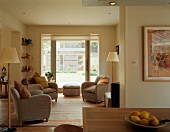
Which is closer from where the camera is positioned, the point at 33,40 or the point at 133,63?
the point at 133,63

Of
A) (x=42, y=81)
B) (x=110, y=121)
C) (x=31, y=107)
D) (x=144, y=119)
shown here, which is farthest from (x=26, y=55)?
(x=144, y=119)

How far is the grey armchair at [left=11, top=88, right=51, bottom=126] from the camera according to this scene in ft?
12.7

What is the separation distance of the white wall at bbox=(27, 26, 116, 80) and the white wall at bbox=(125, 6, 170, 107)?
12.1 feet

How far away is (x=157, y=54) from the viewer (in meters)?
3.89

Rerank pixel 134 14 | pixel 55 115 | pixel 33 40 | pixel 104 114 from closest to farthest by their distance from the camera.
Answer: pixel 104 114, pixel 134 14, pixel 55 115, pixel 33 40

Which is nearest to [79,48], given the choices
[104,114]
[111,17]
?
[111,17]

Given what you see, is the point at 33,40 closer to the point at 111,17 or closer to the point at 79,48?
the point at 79,48

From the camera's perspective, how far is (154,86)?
3947 millimetres

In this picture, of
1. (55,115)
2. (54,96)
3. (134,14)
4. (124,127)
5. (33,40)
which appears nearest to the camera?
(124,127)

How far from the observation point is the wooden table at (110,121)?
139 centimetres

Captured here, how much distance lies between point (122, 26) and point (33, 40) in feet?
15.4

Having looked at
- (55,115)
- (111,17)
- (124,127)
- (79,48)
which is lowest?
(55,115)

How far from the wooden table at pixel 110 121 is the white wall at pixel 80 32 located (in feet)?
18.8

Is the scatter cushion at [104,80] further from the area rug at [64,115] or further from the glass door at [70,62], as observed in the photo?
the glass door at [70,62]
